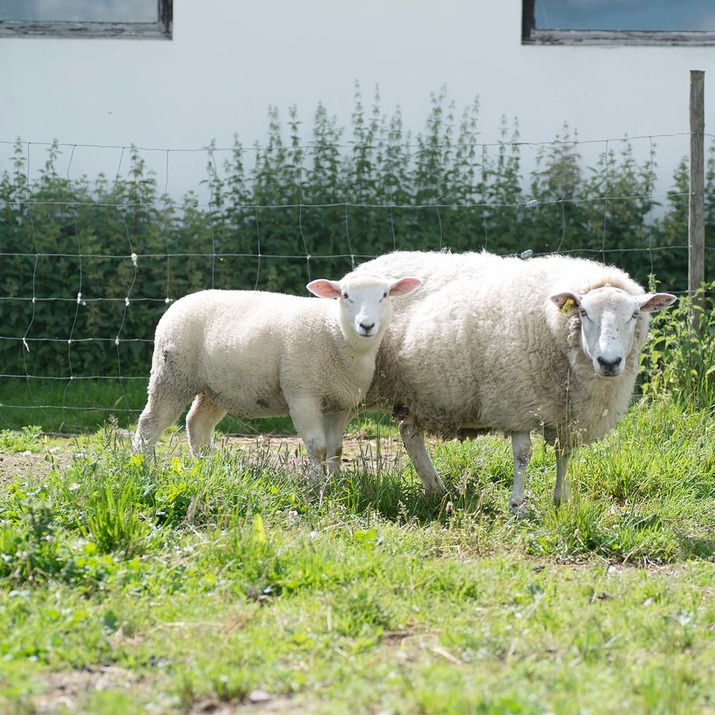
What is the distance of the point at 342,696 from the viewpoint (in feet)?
10.3

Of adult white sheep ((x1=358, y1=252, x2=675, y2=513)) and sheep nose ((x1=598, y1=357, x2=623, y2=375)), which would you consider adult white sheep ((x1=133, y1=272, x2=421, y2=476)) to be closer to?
adult white sheep ((x1=358, y1=252, x2=675, y2=513))

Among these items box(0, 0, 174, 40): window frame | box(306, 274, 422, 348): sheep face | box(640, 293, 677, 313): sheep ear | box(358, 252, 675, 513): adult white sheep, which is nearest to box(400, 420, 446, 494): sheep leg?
box(358, 252, 675, 513): adult white sheep

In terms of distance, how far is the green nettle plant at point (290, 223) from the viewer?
9.04 meters

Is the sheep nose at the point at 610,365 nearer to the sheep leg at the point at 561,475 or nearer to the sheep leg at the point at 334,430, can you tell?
the sheep leg at the point at 561,475

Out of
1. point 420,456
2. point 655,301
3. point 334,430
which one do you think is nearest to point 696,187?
point 655,301

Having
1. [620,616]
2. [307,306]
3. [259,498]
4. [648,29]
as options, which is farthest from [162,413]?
[648,29]

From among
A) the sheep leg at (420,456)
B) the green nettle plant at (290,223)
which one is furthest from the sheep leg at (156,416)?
the green nettle plant at (290,223)

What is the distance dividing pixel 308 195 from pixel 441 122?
4.58 ft

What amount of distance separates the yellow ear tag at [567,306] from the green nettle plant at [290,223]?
3499 millimetres

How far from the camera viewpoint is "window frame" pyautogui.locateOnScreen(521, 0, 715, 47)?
Result: 384 inches

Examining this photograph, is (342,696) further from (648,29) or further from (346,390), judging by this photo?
(648,29)

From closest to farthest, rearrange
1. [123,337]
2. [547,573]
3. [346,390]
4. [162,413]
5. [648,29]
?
1. [547,573]
2. [346,390]
3. [162,413]
4. [123,337]
5. [648,29]

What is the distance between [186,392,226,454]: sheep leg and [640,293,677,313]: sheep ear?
8.46 ft

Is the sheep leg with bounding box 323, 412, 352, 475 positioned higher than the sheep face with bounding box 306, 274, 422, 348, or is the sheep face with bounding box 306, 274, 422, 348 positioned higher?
the sheep face with bounding box 306, 274, 422, 348
